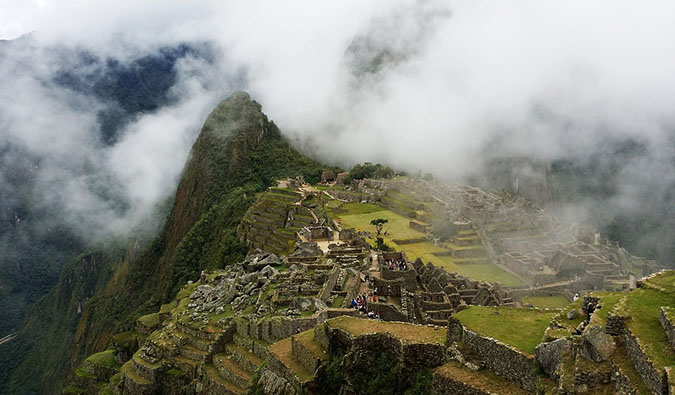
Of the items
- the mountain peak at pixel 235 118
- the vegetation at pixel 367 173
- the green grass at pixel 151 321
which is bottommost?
the green grass at pixel 151 321

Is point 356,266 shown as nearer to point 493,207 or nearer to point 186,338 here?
point 186,338

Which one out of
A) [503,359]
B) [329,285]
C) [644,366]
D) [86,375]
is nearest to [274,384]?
[503,359]

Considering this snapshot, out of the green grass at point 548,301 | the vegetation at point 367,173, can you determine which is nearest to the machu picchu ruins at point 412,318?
the green grass at point 548,301

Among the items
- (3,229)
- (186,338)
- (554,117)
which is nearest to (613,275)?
(186,338)

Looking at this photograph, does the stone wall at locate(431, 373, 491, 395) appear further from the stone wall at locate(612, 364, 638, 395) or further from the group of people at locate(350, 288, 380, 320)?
the group of people at locate(350, 288, 380, 320)

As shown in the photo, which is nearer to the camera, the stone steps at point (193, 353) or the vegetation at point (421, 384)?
the vegetation at point (421, 384)

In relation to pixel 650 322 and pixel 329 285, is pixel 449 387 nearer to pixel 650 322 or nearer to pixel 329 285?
pixel 650 322

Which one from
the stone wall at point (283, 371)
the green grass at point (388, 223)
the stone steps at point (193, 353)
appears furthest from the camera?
the green grass at point (388, 223)

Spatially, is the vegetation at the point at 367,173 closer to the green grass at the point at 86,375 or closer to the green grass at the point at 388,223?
the green grass at the point at 388,223

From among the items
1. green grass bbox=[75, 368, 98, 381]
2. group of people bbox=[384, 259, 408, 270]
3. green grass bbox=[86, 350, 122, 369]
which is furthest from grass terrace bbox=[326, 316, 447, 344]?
green grass bbox=[75, 368, 98, 381]
